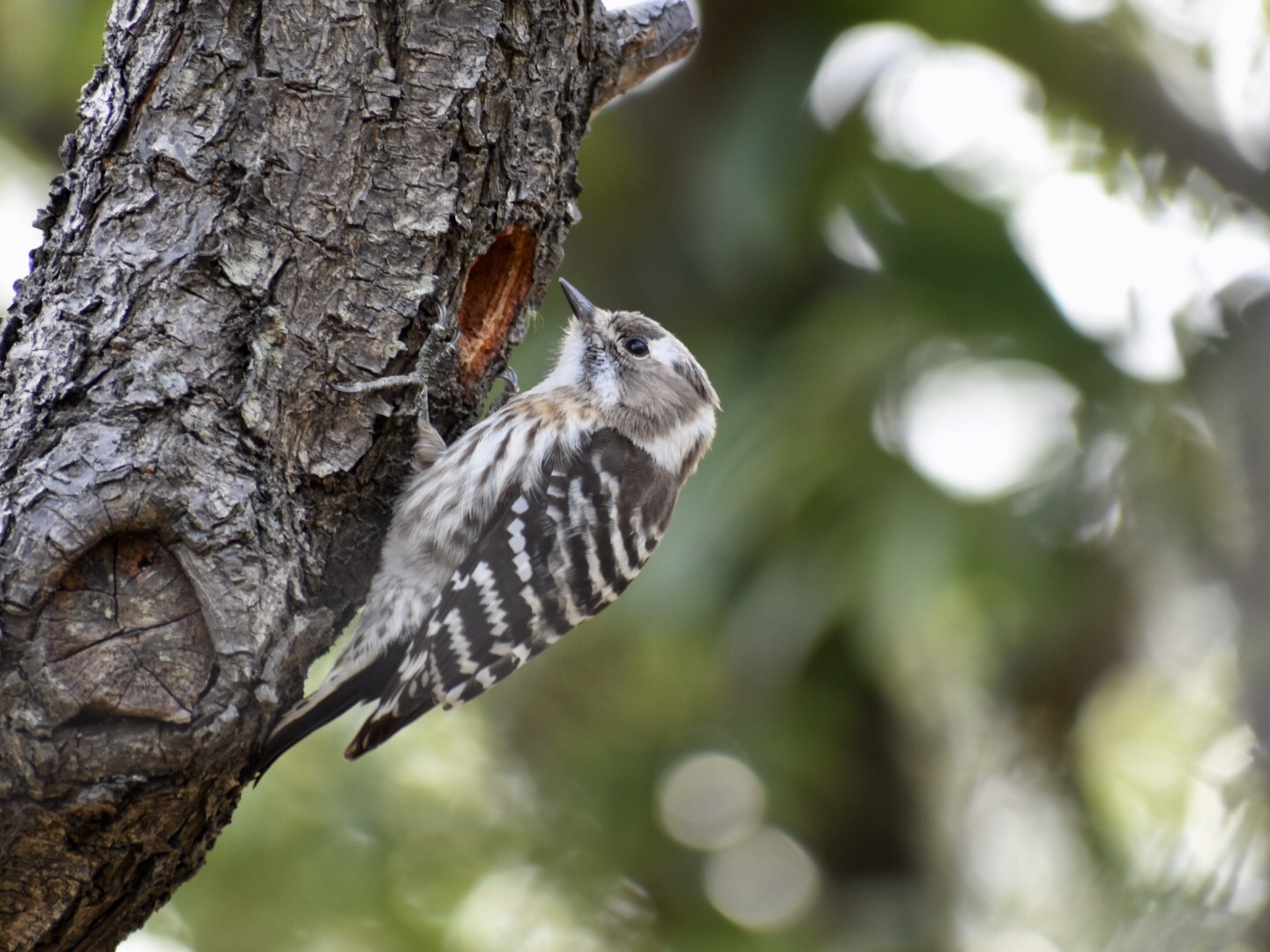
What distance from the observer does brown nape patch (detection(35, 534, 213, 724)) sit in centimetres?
236

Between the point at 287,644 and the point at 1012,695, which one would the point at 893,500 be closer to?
the point at 1012,695

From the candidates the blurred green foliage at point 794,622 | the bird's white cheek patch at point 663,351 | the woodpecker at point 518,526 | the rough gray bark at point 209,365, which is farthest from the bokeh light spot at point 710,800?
the rough gray bark at point 209,365

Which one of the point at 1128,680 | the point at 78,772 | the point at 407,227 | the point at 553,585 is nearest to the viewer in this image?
the point at 78,772

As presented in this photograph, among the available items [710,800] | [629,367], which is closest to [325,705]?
[629,367]

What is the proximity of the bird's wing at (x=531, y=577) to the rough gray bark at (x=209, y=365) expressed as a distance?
0.60m

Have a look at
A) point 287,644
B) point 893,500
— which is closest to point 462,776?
point 893,500

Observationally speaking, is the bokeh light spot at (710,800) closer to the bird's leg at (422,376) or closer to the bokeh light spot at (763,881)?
the bokeh light spot at (763,881)

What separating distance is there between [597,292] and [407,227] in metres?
4.79

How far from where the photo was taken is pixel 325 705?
10.8 feet

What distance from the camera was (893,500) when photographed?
19.8 feet

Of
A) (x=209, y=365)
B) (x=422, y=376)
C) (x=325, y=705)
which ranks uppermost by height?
(x=422, y=376)

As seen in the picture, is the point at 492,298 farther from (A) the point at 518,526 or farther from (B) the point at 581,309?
(B) the point at 581,309

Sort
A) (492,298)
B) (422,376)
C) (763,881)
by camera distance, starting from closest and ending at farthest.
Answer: (422,376) → (492,298) → (763,881)

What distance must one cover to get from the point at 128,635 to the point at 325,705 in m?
0.94
